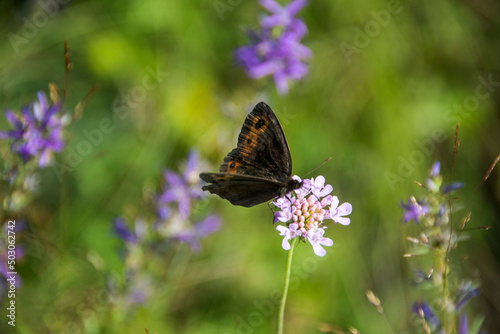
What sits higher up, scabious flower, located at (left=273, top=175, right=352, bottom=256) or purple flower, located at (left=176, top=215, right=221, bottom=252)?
scabious flower, located at (left=273, top=175, right=352, bottom=256)

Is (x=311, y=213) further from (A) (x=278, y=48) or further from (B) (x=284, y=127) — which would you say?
(B) (x=284, y=127)

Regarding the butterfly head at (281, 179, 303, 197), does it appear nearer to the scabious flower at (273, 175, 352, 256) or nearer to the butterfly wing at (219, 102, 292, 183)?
the scabious flower at (273, 175, 352, 256)

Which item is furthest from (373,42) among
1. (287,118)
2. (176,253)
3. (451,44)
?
(176,253)

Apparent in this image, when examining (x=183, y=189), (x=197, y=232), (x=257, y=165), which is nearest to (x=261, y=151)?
(x=257, y=165)

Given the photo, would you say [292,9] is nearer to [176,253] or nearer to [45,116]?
[45,116]

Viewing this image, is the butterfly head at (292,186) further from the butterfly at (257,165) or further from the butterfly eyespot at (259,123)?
the butterfly eyespot at (259,123)

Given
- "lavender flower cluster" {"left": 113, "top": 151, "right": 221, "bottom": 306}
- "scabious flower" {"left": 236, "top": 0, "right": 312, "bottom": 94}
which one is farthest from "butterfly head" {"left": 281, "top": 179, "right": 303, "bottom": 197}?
"scabious flower" {"left": 236, "top": 0, "right": 312, "bottom": 94}

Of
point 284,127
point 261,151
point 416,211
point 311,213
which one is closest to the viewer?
point 311,213

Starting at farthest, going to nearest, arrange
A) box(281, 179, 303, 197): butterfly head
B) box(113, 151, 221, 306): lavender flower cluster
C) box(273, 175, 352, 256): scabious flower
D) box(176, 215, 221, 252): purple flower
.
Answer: box(176, 215, 221, 252): purple flower → box(113, 151, 221, 306): lavender flower cluster → box(281, 179, 303, 197): butterfly head → box(273, 175, 352, 256): scabious flower
